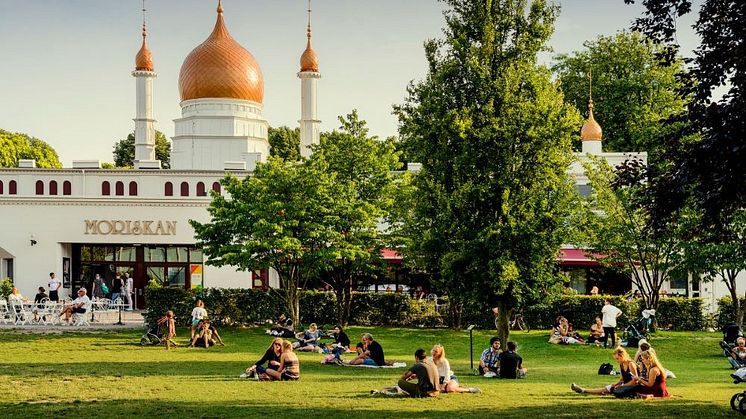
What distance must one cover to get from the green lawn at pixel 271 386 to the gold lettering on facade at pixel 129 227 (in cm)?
1393

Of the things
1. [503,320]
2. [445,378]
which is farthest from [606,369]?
[445,378]

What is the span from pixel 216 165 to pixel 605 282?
22256 mm

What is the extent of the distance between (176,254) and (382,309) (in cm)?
1256

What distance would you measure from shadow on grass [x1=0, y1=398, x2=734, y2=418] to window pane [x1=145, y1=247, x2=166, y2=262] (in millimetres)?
29351

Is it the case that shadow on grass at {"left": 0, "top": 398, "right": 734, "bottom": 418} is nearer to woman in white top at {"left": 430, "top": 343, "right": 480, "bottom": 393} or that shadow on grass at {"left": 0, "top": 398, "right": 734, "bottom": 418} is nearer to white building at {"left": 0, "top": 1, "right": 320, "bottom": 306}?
woman in white top at {"left": 430, "top": 343, "right": 480, "bottom": 393}

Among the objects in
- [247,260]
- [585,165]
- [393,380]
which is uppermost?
[585,165]

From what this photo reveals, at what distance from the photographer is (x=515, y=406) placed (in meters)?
16.0

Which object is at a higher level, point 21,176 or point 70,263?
point 21,176

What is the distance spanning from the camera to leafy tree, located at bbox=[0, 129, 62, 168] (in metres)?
76.2

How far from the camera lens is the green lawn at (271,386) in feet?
50.7

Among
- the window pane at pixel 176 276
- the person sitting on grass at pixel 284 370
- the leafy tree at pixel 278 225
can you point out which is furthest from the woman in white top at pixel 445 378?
the window pane at pixel 176 276

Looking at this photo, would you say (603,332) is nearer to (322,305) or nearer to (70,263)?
(322,305)

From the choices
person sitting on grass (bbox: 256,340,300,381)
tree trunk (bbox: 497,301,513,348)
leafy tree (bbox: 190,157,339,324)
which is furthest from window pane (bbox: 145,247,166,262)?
person sitting on grass (bbox: 256,340,300,381)

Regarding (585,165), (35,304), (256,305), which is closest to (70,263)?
(35,304)
